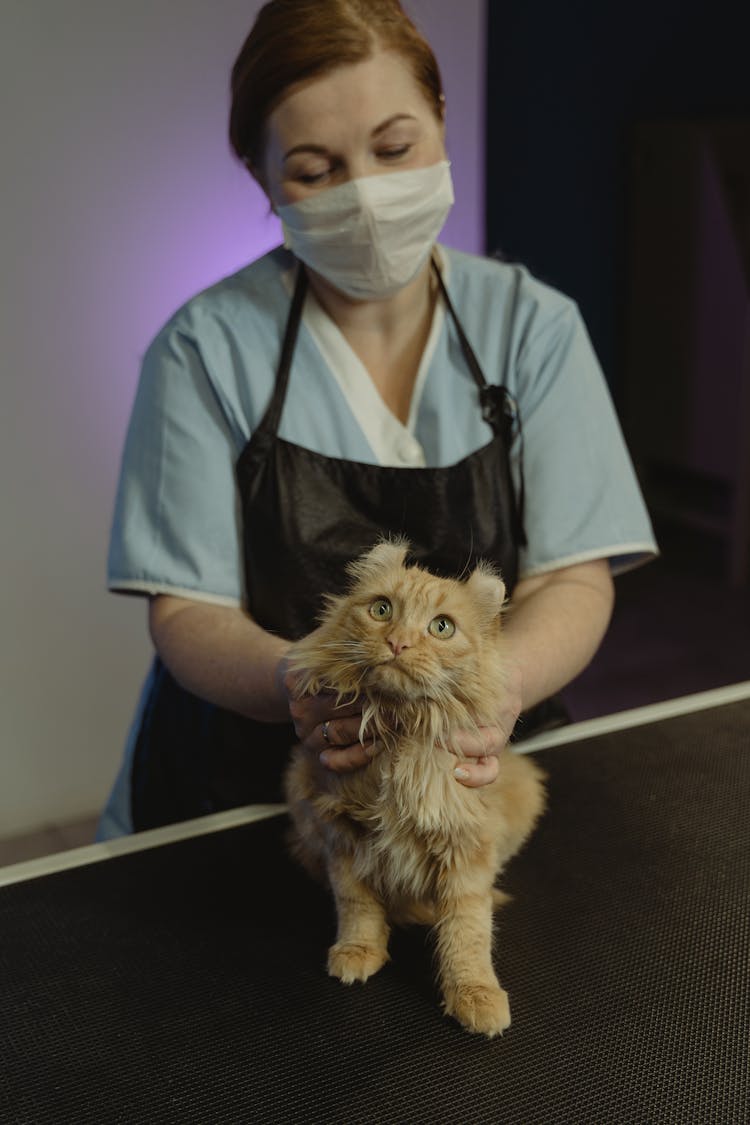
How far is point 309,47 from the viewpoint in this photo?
126 centimetres

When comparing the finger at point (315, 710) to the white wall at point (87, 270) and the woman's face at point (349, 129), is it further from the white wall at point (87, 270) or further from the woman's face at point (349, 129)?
the white wall at point (87, 270)

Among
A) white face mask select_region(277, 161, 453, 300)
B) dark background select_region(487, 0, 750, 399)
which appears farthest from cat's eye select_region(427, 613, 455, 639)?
dark background select_region(487, 0, 750, 399)

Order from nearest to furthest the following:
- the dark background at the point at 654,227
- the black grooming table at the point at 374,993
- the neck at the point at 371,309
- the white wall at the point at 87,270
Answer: the black grooming table at the point at 374,993 < the neck at the point at 371,309 < the white wall at the point at 87,270 < the dark background at the point at 654,227

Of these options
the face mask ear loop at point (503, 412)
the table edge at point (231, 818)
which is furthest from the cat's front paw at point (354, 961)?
the face mask ear loop at point (503, 412)

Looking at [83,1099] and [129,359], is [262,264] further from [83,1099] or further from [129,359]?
[129,359]

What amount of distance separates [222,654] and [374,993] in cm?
43

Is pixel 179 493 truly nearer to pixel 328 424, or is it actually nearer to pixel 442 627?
pixel 328 424

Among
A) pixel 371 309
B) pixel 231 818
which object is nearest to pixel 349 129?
pixel 371 309

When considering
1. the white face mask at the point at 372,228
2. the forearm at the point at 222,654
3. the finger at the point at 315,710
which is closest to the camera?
the finger at the point at 315,710

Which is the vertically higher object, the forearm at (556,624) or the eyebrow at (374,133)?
the eyebrow at (374,133)

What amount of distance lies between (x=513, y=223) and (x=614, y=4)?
950mm

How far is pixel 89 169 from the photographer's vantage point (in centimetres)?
255

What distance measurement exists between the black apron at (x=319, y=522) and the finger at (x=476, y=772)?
381mm

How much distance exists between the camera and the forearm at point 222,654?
122cm
